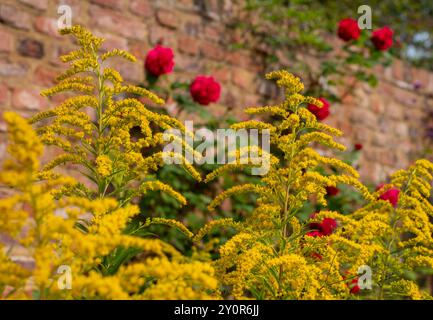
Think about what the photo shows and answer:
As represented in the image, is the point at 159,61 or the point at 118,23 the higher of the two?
the point at 118,23

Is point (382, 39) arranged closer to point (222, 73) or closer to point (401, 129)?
point (222, 73)

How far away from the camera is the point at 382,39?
5305 mm

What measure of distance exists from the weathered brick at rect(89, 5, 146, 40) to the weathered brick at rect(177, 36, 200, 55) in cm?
35

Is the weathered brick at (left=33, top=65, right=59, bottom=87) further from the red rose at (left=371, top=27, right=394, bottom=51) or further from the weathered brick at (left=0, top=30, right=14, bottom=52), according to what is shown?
the red rose at (left=371, top=27, right=394, bottom=51)

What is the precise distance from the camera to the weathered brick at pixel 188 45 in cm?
471

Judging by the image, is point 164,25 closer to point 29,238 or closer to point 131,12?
point 131,12

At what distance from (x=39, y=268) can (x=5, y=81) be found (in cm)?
255

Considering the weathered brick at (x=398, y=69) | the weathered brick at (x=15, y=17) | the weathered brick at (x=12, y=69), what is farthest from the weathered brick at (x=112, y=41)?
the weathered brick at (x=398, y=69)

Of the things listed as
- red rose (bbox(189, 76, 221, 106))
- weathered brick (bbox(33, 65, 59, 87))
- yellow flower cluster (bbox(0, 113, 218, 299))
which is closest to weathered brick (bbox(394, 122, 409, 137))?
red rose (bbox(189, 76, 221, 106))

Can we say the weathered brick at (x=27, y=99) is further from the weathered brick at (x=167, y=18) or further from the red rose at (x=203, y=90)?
the weathered brick at (x=167, y=18)

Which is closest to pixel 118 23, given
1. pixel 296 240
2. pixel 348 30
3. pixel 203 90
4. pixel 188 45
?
pixel 188 45

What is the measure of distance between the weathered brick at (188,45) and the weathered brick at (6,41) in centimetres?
134

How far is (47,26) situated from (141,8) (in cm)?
80
